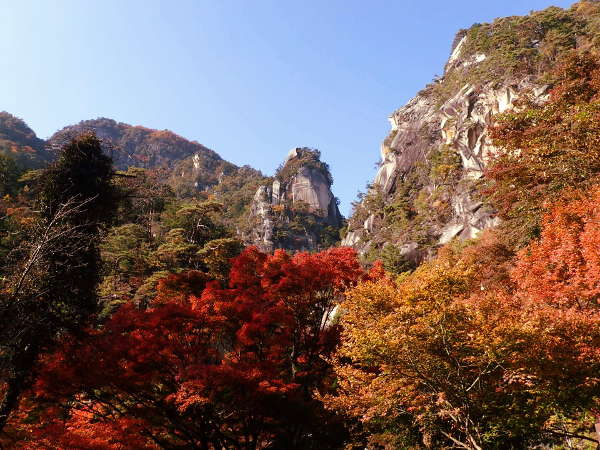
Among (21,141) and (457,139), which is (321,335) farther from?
(21,141)

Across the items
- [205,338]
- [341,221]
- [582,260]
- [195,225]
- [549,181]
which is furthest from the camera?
[341,221]

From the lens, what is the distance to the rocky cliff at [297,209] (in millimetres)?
64875

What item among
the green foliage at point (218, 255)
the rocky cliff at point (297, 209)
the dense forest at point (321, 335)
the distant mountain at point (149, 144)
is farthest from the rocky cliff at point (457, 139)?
the distant mountain at point (149, 144)

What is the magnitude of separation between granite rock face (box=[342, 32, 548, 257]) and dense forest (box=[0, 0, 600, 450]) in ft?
46.4

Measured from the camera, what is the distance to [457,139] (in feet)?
123

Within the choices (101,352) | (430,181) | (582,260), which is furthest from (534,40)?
(101,352)

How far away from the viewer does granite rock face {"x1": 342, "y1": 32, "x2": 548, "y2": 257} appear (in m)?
32.2

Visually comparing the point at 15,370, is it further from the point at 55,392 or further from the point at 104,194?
the point at 104,194

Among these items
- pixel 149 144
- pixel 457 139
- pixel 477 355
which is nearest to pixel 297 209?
pixel 457 139

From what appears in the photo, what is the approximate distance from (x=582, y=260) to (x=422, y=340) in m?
6.78

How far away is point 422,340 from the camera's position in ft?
25.4

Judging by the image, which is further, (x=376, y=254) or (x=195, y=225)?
(x=376, y=254)

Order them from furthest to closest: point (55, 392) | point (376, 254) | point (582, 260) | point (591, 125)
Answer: point (376, 254)
point (591, 125)
point (582, 260)
point (55, 392)

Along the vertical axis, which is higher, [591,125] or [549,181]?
[591,125]
